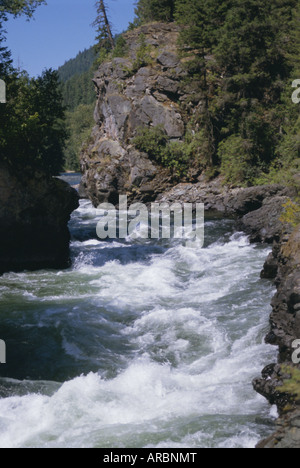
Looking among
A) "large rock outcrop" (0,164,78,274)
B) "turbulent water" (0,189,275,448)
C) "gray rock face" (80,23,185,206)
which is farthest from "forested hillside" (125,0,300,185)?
"large rock outcrop" (0,164,78,274)

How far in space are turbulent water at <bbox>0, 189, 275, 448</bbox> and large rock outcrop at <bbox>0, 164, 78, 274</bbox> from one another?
840 millimetres

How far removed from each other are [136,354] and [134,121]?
24.2 meters

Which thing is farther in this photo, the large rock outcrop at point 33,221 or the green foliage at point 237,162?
the green foliage at point 237,162

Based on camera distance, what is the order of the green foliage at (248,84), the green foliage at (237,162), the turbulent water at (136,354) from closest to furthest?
the turbulent water at (136,354) → the green foliage at (248,84) → the green foliage at (237,162)

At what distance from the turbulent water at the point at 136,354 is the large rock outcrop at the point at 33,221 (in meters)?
0.84

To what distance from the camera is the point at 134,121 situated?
30.4 meters

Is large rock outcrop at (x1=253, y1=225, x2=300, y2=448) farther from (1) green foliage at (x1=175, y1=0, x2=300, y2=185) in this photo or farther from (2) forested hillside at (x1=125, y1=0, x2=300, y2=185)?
(1) green foliage at (x1=175, y1=0, x2=300, y2=185)

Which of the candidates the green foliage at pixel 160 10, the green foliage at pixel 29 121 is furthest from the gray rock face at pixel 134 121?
the green foliage at pixel 29 121

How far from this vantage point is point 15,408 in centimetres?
665

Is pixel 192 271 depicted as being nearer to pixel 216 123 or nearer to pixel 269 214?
pixel 269 214

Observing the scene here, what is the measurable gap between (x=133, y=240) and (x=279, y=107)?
572 inches

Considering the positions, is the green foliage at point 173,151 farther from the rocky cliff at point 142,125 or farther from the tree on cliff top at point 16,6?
the tree on cliff top at point 16,6

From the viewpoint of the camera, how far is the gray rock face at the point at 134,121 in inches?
1146
